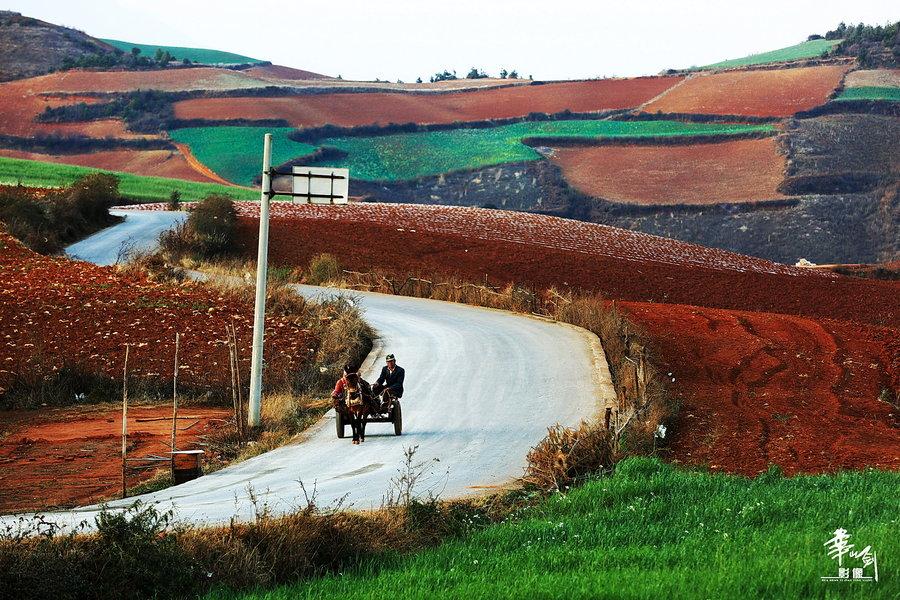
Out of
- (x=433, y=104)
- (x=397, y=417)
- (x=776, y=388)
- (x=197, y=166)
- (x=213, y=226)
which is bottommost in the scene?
(x=776, y=388)

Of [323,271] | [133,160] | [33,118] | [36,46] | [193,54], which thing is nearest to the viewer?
[323,271]

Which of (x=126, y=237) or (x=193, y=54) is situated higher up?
(x=193, y=54)

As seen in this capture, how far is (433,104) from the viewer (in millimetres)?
131375

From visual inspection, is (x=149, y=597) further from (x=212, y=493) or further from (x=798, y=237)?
(x=798, y=237)

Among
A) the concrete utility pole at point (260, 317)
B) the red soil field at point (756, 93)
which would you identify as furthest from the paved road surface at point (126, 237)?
the red soil field at point (756, 93)

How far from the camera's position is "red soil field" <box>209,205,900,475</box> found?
67.6 ft

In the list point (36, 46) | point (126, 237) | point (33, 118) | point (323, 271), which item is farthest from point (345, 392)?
point (36, 46)

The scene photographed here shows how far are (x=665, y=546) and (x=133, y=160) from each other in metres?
103

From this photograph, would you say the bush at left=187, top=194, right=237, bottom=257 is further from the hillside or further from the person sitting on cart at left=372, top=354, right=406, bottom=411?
the hillside

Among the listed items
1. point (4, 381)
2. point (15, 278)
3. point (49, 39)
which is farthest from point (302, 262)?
point (49, 39)

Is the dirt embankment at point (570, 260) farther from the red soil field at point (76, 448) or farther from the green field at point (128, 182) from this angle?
the red soil field at point (76, 448)

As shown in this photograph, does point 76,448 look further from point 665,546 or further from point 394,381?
point 665,546

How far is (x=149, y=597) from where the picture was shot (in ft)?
34.0

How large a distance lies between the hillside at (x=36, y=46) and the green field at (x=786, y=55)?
83880mm
